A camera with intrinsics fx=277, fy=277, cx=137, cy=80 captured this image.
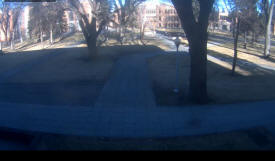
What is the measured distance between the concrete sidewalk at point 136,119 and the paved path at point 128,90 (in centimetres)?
78

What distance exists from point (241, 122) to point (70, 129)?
15.6 ft

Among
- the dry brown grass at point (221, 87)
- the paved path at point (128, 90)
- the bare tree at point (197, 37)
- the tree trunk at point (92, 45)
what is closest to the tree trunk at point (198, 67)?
the bare tree at point (197, 37)

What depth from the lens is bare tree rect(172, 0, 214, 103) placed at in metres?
9.76

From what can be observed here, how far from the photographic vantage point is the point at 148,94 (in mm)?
11539

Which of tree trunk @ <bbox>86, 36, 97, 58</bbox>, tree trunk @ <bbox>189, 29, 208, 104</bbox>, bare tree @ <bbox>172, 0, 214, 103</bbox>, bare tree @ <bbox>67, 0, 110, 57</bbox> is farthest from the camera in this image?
tree trunk @ <bbox>86, 36, 97, 58</bbox>

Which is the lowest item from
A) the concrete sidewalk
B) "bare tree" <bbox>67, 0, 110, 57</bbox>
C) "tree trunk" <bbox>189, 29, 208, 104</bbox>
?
the concrete sidewalk

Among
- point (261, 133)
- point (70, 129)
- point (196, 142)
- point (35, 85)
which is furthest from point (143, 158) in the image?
point (35, 85)

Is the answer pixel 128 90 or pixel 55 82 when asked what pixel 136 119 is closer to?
pixel 128 90

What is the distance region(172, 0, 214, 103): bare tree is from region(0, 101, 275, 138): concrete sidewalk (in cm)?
90

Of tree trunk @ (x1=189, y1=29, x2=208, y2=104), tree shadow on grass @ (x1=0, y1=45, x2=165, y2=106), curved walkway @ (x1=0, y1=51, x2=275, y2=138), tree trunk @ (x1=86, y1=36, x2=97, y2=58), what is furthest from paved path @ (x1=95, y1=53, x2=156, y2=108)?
tree trunk @ (x1=86, y1=36, x2=97, y2=58)

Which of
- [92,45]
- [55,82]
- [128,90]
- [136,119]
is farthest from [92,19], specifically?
[136,119]

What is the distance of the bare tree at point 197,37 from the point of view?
32.0 ft

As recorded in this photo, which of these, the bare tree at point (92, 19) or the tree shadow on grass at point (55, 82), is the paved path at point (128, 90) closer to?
the tree shadow on grass at point (55, 82)

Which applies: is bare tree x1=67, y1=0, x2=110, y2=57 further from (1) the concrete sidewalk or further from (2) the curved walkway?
(1) the concrete sidewalk
